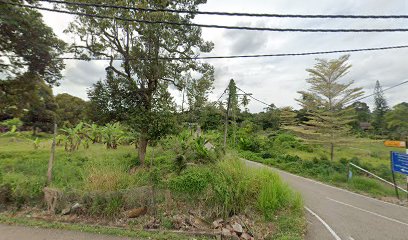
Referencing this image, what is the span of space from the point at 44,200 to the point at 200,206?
170 inches

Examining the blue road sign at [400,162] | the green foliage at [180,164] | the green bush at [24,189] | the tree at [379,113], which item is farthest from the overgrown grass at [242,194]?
the tree at [379,113]

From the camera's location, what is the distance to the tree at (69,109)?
24.8m

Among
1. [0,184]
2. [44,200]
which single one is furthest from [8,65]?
[44,200]

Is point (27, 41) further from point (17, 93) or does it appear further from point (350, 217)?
point (350, 217)

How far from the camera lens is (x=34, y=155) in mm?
10312

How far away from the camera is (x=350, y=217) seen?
6285 mm

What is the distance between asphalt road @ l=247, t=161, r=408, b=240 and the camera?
5.21 metres

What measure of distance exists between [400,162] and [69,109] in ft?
112

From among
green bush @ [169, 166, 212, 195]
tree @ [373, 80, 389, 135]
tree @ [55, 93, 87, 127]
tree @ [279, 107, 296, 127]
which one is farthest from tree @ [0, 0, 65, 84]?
tree @ [373, 80, 389, 135]

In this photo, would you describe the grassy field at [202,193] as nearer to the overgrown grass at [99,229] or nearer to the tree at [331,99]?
the overgrown grass at [99,229]

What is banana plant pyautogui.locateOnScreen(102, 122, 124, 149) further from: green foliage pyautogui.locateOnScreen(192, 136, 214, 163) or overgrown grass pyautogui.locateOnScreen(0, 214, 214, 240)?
overgrown grass pyautogui.locateOnScreen(0, 214, 214, 240)

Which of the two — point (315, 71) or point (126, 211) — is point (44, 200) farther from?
point (315, 71)

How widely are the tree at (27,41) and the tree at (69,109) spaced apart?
47.2 feet

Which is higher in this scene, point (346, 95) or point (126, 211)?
point (346, 95)
